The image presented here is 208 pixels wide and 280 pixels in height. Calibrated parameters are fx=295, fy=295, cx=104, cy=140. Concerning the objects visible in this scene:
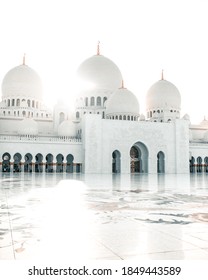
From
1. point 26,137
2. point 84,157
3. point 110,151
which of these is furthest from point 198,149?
point 26,137

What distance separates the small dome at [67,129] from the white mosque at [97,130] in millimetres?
94

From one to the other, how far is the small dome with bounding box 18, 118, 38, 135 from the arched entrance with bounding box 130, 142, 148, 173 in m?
9.47

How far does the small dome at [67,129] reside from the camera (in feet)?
91.7

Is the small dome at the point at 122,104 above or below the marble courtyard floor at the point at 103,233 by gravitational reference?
above

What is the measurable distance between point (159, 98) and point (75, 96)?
9.62m

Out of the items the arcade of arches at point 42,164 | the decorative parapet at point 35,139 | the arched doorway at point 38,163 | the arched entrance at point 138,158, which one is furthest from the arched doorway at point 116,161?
the arched doorway at point 38,163

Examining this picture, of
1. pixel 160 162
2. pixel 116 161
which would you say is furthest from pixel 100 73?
pixel 160 162

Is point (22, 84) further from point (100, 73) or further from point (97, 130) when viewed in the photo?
point (97, 130)

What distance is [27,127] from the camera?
26859mm

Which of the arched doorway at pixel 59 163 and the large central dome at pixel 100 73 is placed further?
the large central dome at pixel 100 73

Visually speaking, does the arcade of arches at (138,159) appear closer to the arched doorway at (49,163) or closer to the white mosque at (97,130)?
the white mosque at (97,130)

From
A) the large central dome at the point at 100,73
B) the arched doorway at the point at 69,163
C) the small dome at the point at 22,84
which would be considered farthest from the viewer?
the large central dome at the point at 100,73

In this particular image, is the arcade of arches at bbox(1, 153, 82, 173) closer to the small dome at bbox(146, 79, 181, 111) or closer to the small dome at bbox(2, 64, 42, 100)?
the small dome at bbox(2, 64, 42, 100)

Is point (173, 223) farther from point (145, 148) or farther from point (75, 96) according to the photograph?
point (75, 96)
